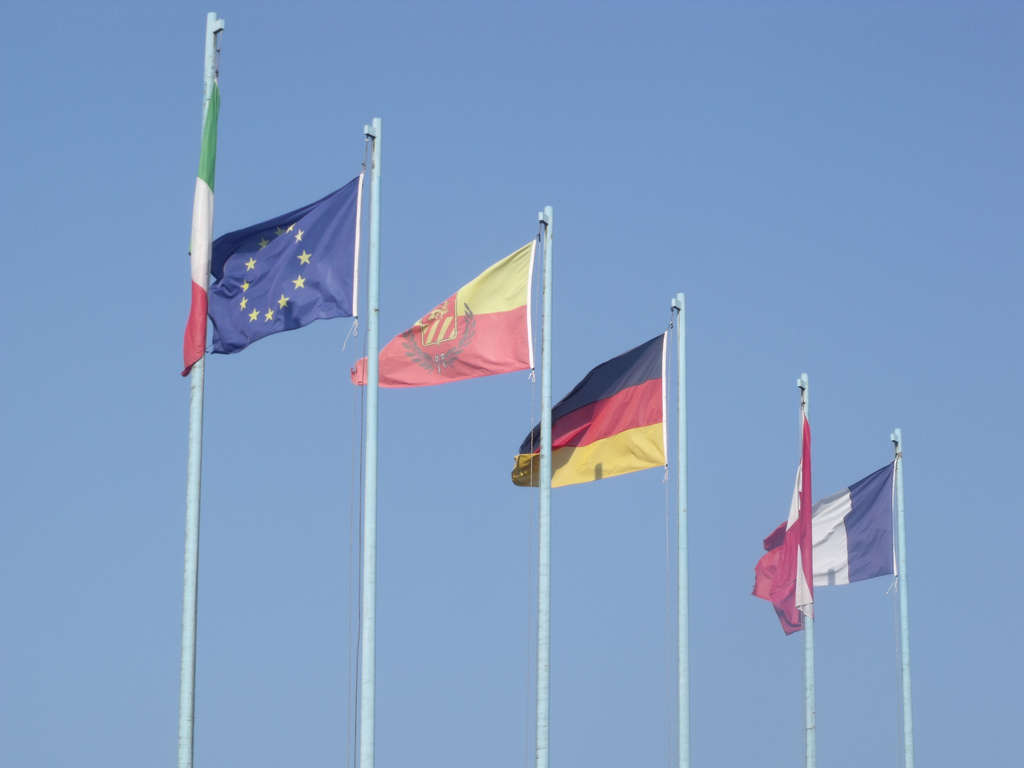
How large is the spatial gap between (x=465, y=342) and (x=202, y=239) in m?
6.29

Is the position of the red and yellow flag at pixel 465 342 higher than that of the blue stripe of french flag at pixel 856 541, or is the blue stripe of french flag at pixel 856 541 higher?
the red and yellow flag at pixel 465 342

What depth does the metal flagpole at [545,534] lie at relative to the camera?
89.7 ft

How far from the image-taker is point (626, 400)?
30969mm

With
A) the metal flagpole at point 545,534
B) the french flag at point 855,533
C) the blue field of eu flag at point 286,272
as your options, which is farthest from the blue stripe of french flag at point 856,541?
the blue field of eu flag at point 286,272

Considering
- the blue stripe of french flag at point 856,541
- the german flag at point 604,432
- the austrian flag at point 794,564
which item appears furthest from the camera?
the blue stripe of french flag at point 856,541

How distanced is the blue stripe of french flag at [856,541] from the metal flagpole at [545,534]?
11.4 meters

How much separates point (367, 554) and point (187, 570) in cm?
348

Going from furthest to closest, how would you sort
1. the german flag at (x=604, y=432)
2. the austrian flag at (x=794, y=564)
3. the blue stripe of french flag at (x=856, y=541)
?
the blue stripe of french flag at (x=856, y=541), the austrian flag at (x=794, y=564), the german flag at (x=604, y=432)

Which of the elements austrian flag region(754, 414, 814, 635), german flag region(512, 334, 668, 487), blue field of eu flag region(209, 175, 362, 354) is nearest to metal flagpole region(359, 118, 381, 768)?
blue field of eu flag region(209, 175, 362, 354)

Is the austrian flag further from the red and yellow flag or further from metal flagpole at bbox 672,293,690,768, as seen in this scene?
the red and yellow flag

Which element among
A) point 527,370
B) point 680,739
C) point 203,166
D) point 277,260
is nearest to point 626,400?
point 527,370

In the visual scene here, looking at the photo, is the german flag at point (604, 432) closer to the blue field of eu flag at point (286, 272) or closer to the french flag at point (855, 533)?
the blue field of eu flag at point (286, 272)

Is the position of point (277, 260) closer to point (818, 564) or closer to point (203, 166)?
point (203, 166)

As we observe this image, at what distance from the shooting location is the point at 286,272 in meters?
25.2
